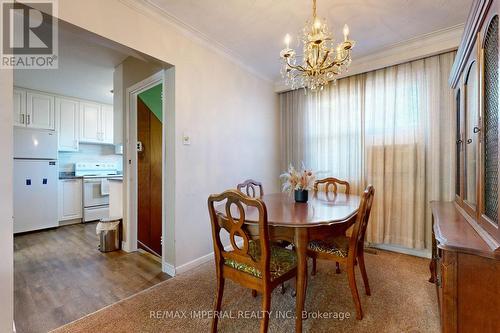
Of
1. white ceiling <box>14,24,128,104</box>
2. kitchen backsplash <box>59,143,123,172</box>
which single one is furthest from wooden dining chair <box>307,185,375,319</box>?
kitchen backsplash <box>59,143,123,172</box>

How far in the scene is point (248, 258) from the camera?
4.45 feet

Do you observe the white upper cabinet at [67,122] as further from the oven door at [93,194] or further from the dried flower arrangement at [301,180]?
the dried flower arrangement at [301,180]

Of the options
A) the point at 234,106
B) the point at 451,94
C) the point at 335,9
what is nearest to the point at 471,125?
the point at 451,94

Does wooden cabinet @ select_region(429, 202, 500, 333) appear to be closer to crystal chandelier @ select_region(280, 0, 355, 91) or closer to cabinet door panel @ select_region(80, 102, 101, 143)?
crystal chandelier @ select_region(280, 0, 355, 91)

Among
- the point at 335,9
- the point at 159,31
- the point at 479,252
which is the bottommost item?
the point at 479,252

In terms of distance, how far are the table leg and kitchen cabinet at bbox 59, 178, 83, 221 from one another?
15.2ft

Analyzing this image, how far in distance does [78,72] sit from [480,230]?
4706 mm

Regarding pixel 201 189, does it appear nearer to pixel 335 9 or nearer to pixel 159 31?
pixel 159 31

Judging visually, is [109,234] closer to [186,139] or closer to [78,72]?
[186,139]

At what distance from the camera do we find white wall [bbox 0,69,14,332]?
1335mm

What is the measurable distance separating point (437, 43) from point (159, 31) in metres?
2.91

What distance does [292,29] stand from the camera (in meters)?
2.37

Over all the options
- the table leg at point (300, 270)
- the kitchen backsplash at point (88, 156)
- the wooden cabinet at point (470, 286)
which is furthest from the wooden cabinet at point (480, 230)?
the kitchen backsplash at point (88, 156)

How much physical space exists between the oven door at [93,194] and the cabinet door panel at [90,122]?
0.92 m
